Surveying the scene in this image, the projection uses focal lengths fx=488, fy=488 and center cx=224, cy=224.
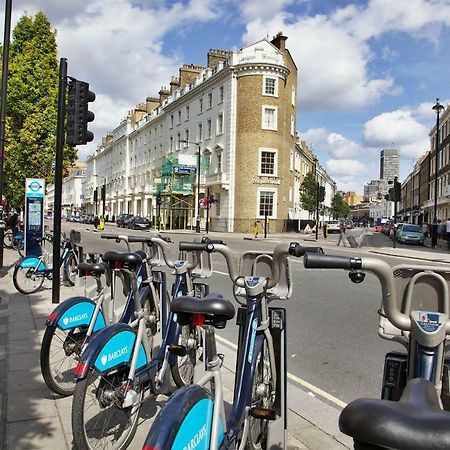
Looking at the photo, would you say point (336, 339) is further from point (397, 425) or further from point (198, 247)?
point (397, 425)

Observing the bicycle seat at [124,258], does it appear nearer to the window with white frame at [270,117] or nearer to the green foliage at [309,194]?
the window with white frame at [270,117]

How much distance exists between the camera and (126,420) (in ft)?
10.1

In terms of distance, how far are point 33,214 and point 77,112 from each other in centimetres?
651

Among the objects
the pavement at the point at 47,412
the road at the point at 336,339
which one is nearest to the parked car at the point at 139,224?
the road at the point at 336,339

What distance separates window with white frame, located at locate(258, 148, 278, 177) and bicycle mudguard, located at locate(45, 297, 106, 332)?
133 feet

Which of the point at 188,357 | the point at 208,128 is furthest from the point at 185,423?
the point at 208,128

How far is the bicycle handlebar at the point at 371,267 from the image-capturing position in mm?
2096

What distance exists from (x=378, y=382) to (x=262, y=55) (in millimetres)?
42482

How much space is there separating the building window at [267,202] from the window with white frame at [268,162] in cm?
157

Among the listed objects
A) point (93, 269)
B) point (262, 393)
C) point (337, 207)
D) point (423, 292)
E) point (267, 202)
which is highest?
point (337, 207)

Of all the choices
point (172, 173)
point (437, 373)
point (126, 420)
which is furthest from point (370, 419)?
point (172, 173)

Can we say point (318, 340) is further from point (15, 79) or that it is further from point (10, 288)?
point (15, 79)

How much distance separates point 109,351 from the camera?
3.04 m

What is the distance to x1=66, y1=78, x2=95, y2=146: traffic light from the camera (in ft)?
25.7
